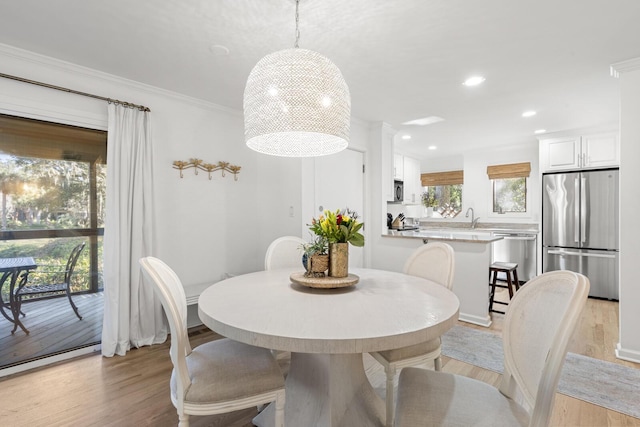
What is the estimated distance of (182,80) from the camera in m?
2.76

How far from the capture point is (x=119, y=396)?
2.02m

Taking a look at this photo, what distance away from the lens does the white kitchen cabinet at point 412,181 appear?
6.04 meters

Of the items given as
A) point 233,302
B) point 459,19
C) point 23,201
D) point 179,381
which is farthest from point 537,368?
point 23,201

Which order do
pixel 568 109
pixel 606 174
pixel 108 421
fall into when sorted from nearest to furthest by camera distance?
pixel 108 421 < pixel 568 109 < pixel 606 174

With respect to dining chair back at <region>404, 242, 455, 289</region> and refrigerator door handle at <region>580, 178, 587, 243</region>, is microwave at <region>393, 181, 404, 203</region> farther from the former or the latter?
dining chair back at <region>404, 242, 455, 289</region>

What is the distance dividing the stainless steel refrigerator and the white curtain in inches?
202

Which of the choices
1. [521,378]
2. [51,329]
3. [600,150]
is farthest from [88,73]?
[600,150]

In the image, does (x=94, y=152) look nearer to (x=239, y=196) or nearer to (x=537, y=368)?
(x=239, y=196)

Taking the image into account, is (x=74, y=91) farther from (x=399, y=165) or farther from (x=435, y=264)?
(x=399, y=165)

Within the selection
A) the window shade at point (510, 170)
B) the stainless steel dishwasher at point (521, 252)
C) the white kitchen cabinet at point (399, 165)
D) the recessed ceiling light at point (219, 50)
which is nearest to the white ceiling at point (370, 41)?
the recessed ceiling light at point (219, 50)

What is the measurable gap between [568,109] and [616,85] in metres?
0.68

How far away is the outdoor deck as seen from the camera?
2314 mm

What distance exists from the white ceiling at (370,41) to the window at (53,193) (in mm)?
616

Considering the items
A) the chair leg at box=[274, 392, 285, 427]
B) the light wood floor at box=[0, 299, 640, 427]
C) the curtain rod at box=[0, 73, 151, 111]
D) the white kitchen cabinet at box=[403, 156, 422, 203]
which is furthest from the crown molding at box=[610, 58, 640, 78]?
the curtain rod at box=[0, 73, 151, 111]
